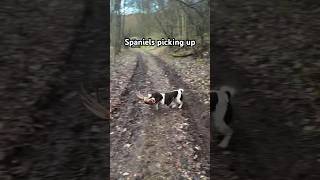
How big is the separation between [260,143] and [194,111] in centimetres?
115

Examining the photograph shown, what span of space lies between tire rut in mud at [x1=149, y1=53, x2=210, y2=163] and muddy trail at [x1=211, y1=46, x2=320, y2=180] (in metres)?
0.27

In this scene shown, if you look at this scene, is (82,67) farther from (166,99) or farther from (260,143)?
(260,143)

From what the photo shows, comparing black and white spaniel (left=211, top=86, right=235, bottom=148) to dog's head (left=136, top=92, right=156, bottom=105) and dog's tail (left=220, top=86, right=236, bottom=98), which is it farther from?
dog's head (left=136, top=92, right=156, bottom=105)

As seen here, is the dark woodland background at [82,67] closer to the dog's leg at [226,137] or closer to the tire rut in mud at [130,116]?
the tire rut in mud at [130,116]

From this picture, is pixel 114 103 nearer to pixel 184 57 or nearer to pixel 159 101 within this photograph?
pixel 159 101

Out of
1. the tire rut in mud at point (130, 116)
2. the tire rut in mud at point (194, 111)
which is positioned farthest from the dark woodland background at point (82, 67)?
the tire rut in mud at point (194, 111)

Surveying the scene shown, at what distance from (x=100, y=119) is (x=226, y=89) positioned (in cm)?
155

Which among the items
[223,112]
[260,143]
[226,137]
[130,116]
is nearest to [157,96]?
[130,116]

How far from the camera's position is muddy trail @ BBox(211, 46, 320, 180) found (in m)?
5.78

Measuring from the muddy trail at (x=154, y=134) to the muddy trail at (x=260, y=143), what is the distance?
511 mm

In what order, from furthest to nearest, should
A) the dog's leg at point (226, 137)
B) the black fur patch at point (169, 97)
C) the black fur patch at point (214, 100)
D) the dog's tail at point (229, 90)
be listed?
the dog's tail at point (229, 90), the dog's leg at point (226, 137), the black fur patch at point (214, 100), the black fur patch at point (169, 97)

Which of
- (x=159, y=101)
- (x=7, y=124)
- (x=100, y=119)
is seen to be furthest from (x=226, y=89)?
(x=7, y=124)

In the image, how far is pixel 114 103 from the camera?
5371 mm

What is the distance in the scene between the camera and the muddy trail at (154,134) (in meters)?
5.16
